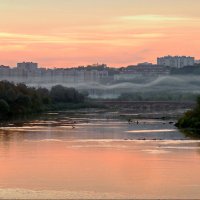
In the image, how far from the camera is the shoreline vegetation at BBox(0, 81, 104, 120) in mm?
27867

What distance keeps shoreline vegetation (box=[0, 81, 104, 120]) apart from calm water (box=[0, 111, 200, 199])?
10.0 metres

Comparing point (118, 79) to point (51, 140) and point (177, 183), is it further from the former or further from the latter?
point (177, 183)

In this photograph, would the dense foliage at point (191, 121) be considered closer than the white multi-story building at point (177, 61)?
Yes

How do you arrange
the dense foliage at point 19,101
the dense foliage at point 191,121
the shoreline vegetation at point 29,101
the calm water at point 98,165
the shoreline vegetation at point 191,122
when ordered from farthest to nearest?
the shoreline vegetation at point 29,101
the dense foliage at point 19,101
the dense foliage at point 191,121
the shoreline vegetation at point 191,122
the calm water at point 98,165

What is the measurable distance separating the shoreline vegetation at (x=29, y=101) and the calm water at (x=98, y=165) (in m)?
10.0

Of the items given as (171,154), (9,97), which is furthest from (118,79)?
(171,154)

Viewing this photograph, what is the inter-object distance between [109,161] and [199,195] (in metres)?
3.29

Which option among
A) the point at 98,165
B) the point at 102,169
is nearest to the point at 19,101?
the point at 98,165

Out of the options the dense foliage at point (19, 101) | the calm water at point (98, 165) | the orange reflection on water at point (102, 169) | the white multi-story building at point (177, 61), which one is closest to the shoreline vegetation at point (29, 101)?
the dense foliage at point (19, 101)

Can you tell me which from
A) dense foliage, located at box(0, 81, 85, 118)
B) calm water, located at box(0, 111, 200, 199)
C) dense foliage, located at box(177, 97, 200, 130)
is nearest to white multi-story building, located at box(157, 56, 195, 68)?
dense foliage, located at box(0, 81, 85, 118)

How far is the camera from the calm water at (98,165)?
8766 millimetres

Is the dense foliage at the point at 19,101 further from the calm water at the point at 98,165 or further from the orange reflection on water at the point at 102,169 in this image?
the orange reflection on water at the point at 102,169

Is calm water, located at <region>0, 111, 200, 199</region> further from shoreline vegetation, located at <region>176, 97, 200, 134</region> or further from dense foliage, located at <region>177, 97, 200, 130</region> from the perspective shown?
dense foliage, located at <region>177, 97, 200, 130</region>

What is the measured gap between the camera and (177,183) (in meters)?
9.30
